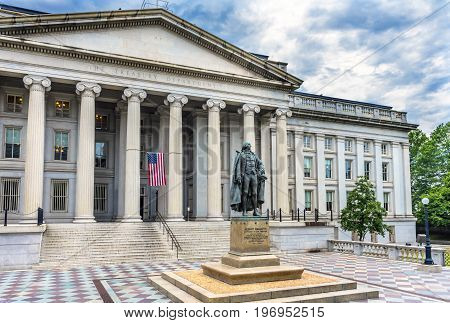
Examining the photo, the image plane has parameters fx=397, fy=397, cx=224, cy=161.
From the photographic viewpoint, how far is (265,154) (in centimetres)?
3459

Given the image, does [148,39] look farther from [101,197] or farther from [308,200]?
[308,200]

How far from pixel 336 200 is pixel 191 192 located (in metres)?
16.9

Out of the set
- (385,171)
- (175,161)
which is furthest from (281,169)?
(385,171)

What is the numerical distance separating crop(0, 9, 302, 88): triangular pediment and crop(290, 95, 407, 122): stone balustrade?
320 inches

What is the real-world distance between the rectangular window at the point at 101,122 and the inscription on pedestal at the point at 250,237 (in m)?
21.0

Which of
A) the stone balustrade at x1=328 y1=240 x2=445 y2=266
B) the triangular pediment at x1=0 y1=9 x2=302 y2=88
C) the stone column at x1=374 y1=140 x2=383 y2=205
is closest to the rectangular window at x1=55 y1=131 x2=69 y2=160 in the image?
the triangular pediment at x1=0 y1=9 x2=302 y2=88

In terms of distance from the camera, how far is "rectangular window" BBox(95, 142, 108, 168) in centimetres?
3072

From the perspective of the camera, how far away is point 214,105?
29.6 meters

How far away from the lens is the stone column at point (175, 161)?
27.4 metres

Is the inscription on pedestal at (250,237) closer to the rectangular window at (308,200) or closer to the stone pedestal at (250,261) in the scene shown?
the stone pedestal at (250,261)

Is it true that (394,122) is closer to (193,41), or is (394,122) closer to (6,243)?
(193,41)

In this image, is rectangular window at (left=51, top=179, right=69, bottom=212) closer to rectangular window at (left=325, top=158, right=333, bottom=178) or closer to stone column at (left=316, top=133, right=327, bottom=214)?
stone column at (left=316, top=133, right=327, bottom=214)

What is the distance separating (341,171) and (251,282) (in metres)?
32.5

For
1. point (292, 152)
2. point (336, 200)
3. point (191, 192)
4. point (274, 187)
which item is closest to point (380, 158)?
point (336, 200)
